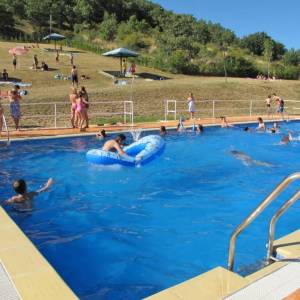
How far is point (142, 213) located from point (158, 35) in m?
57.8

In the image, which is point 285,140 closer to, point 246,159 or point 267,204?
point 246,159

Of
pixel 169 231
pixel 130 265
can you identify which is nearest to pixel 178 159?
pixel 169 231

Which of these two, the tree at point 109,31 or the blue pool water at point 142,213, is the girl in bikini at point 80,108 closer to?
the blue pool water at point 142,213

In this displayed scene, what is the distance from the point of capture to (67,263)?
5.11 metres

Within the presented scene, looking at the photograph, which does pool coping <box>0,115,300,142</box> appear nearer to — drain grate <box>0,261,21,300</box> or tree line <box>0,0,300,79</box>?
drain grate <box>0,261,21,300</box>

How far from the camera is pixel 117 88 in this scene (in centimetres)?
2619

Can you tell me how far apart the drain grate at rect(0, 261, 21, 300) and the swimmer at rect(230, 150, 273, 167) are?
842 centimetres

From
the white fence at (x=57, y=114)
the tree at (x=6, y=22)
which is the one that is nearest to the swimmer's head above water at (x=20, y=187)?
the white fence at (x=57, y=114)

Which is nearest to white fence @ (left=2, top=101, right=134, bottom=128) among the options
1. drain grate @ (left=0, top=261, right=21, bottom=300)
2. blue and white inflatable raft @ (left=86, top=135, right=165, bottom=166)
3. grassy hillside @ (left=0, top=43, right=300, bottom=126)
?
grassy hillside @ (left=0, top=43, right=300, bottom=126)

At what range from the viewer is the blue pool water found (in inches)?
197

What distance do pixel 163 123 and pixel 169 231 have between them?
1101 centimetres

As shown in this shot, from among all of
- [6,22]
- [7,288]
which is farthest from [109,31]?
[7,288]

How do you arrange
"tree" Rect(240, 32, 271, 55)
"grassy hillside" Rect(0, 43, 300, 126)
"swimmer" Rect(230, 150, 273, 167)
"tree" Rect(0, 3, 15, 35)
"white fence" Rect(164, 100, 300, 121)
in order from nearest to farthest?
"swimmer" Rect(230, 150, 273, 167) < "white fence" Rect(164, 100, 300, 121) < "grassy hillside" Rect(0, 43, 300, 126) < "tree" Rect(0, 3, 15, 35) < "tree" Rect(240, 32, 271, 55)

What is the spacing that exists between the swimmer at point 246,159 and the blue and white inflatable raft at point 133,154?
2.44 metres
